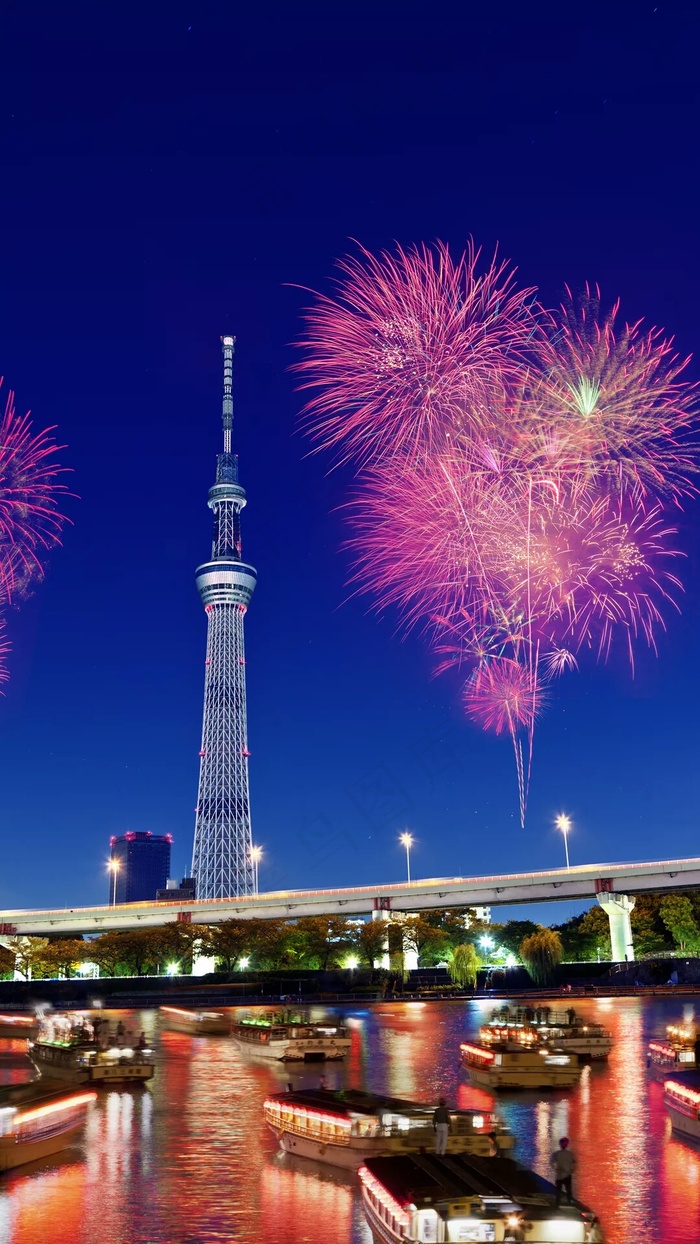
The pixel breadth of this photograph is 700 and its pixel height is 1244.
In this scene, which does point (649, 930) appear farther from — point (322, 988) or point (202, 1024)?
point (202, 1024)

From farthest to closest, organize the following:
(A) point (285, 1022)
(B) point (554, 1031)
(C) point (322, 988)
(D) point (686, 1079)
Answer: (C) point (322, 988) → (A) point (285, 1022) → (B) point (554, 1031) → (D) point (686, 1079)

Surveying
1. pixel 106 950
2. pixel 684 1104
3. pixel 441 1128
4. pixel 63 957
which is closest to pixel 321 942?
pixel 106 950

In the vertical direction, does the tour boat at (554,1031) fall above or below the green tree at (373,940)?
below

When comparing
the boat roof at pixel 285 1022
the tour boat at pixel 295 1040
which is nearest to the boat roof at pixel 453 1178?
the tour boat at pixel 295 1040

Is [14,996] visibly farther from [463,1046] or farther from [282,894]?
[463,1046]

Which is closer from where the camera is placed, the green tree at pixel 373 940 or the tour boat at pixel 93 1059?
the tour boat at pixel 93 1059

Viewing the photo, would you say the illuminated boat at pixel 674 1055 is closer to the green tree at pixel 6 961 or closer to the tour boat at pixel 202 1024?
the tour boat at pixel 202 1024
